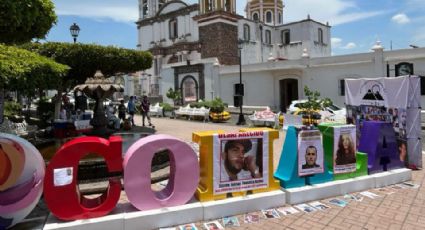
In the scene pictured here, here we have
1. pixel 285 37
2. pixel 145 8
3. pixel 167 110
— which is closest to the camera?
pixel 167 110

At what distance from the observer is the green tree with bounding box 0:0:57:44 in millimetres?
5254

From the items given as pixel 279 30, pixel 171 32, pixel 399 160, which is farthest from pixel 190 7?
pixel 399 160

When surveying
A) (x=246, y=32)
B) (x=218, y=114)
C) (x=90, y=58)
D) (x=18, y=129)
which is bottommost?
(x=18, y=129)

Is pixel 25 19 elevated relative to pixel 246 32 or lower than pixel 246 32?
lower

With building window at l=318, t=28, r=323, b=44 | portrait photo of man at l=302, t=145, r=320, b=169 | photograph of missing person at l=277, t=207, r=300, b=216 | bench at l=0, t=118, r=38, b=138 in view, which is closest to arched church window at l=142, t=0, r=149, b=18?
building window at l=318, t=28, r=323, b=44

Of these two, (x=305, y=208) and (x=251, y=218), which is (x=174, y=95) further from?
(x=251, y=218)

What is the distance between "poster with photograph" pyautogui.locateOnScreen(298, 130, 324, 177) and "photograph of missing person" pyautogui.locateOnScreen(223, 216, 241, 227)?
4.90 ft

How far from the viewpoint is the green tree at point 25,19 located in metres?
5.25

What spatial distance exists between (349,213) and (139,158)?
325 cm

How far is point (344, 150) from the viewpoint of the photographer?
650cm

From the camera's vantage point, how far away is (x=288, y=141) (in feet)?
19.7

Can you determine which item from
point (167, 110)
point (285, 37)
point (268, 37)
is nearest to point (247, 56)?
point (268, 37)

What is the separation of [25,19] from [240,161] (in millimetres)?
4177

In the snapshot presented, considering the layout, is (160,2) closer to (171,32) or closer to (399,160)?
(171,32)
